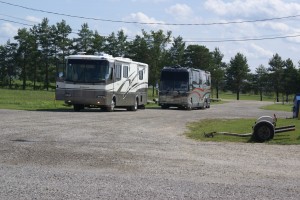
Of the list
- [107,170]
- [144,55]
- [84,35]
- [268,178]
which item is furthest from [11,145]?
[84,35]

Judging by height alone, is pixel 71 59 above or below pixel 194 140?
above

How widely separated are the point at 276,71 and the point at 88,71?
8664cm

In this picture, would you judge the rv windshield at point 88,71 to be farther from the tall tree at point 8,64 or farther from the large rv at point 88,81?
the tall tree at point 8,64

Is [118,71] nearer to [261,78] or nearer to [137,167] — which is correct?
[137,167]

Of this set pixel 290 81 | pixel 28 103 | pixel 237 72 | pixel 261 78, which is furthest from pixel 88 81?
pixel 261 78

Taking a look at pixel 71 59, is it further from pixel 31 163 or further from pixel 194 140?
pixel 31 163

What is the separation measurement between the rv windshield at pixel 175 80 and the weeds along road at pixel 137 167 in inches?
1018

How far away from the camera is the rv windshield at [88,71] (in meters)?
30.4

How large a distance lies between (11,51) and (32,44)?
8872mm

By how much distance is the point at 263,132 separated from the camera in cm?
1666

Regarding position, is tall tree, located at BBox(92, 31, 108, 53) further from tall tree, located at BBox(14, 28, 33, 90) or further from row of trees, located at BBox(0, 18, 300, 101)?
tall tree, located at BBox(14, 28, 33, 90)

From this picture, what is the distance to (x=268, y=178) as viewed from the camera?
31.0 feet

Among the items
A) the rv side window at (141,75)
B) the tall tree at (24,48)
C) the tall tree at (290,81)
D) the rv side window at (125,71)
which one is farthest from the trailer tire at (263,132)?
the tall tree at (24,48)

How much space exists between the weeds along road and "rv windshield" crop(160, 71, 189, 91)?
25.9 m
